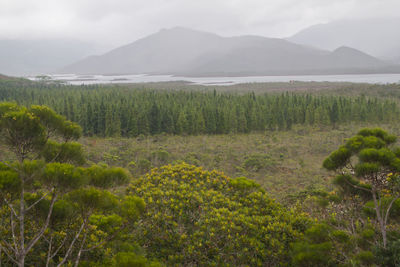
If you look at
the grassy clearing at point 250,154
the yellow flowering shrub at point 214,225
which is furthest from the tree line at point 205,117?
the yellow flowering shrub at point 214,225

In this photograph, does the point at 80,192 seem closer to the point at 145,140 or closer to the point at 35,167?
the point at 35,167

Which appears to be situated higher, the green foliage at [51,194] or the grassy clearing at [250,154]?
the green foliage at [51,194]

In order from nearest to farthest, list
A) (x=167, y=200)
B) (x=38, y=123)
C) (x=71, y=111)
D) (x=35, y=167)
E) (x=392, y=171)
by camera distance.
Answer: (x=35, y=167), (x=38, y=123), (x=392, y=171), (x=167, y=200), (x=71, y=111)

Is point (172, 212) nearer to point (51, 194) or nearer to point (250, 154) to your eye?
point (51, 194)

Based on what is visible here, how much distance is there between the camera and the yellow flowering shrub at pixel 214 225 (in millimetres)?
7793

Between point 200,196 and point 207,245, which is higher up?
point 200,196

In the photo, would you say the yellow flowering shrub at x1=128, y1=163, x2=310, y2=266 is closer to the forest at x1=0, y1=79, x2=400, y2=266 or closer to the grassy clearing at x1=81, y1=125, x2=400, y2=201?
the forest at x1=0, y1=79, x2=400, y2=266

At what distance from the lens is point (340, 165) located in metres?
8.05

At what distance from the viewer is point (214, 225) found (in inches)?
322

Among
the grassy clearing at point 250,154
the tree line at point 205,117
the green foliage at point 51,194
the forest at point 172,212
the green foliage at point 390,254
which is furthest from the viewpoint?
the tree line at point 205,117

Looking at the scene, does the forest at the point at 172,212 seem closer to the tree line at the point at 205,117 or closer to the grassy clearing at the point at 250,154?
the grassy clearing at the point at 250,154

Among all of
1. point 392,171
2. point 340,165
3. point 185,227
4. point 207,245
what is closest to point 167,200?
point 185,227

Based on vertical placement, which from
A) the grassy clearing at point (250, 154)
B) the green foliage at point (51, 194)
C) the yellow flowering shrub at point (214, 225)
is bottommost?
the grassy clearing at point (250, 154)

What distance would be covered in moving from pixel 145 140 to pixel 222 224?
34.5 meters
